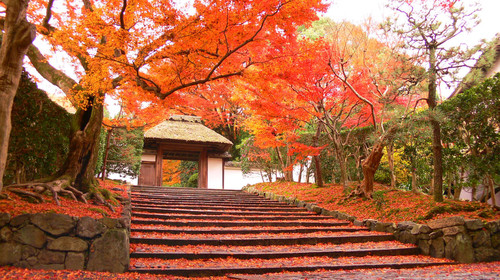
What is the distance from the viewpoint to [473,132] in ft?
21.8

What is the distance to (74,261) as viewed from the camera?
3.97 meters

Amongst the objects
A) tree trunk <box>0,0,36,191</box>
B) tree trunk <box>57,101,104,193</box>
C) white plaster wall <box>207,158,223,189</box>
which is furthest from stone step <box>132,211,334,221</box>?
white plaster wall <box>207,158,223,189</box>

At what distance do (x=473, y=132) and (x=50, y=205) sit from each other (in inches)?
327

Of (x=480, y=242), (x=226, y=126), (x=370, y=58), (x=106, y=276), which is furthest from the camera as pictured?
(x=226, y=126)

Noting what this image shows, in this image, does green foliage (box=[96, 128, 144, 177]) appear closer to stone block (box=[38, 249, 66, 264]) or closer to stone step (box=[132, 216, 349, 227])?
stone step (box=[132, 216, 349, 227])

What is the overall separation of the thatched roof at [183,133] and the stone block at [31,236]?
11903 millimetres

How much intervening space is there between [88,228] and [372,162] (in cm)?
740

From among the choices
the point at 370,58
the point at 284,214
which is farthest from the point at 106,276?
the point at 370,58

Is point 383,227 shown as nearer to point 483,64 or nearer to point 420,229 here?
point 420,229

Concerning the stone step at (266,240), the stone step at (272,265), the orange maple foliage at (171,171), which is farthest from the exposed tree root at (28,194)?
the orange maple foliage at (171,171)

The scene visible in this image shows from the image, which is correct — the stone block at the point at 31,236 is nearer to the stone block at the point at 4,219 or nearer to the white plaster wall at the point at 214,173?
the stone block at the point at 4,219

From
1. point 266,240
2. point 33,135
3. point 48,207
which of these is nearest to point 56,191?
point 48,207

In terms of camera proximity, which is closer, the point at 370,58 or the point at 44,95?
the point at 44,95

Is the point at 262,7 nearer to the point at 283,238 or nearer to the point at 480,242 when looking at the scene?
the point at 283,238
